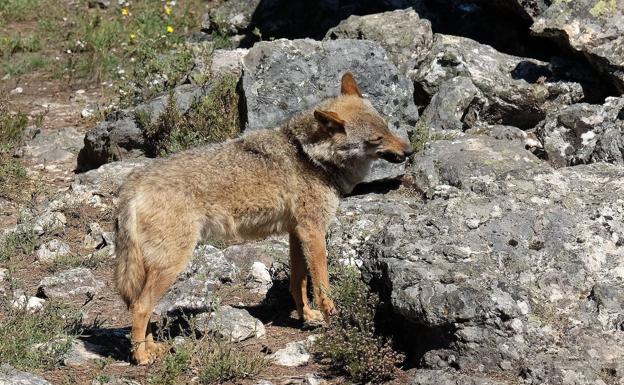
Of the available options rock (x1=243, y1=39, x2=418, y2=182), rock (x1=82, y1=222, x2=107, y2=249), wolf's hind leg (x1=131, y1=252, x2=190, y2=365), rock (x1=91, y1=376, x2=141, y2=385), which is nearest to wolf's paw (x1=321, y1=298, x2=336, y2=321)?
wolf's hind leg (x1=131, y1=252, x2=190, y2=365)

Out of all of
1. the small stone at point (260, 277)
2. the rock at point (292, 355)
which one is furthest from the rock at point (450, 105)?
the rock at point (292, 355)

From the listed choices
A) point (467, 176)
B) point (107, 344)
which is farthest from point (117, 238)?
point (467, 176)

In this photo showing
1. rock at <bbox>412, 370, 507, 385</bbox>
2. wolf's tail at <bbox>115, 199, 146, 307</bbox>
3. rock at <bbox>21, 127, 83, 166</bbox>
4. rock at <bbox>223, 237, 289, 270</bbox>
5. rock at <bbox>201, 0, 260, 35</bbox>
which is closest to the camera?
rock at <bbox>412, 370, 507, 385</bbox>

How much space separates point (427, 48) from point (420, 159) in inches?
108

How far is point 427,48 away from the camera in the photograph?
13352 mm

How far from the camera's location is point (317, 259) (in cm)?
791

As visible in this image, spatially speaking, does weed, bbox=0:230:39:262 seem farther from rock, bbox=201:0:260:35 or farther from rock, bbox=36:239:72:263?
rock, bbox=201:0:260:35

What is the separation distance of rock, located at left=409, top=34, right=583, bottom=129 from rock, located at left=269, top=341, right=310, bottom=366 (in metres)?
5.85

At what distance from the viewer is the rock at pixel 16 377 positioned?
6.33 meters

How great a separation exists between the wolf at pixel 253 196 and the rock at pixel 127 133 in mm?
4401

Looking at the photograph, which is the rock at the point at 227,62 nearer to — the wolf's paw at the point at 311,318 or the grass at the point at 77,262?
the grass at the point at 77,262

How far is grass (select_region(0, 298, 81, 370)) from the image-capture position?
703 cm

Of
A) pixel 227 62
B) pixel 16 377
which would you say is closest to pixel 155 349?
pixel 16 377

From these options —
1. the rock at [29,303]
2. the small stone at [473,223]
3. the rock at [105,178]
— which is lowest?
the rock at [29,303]
